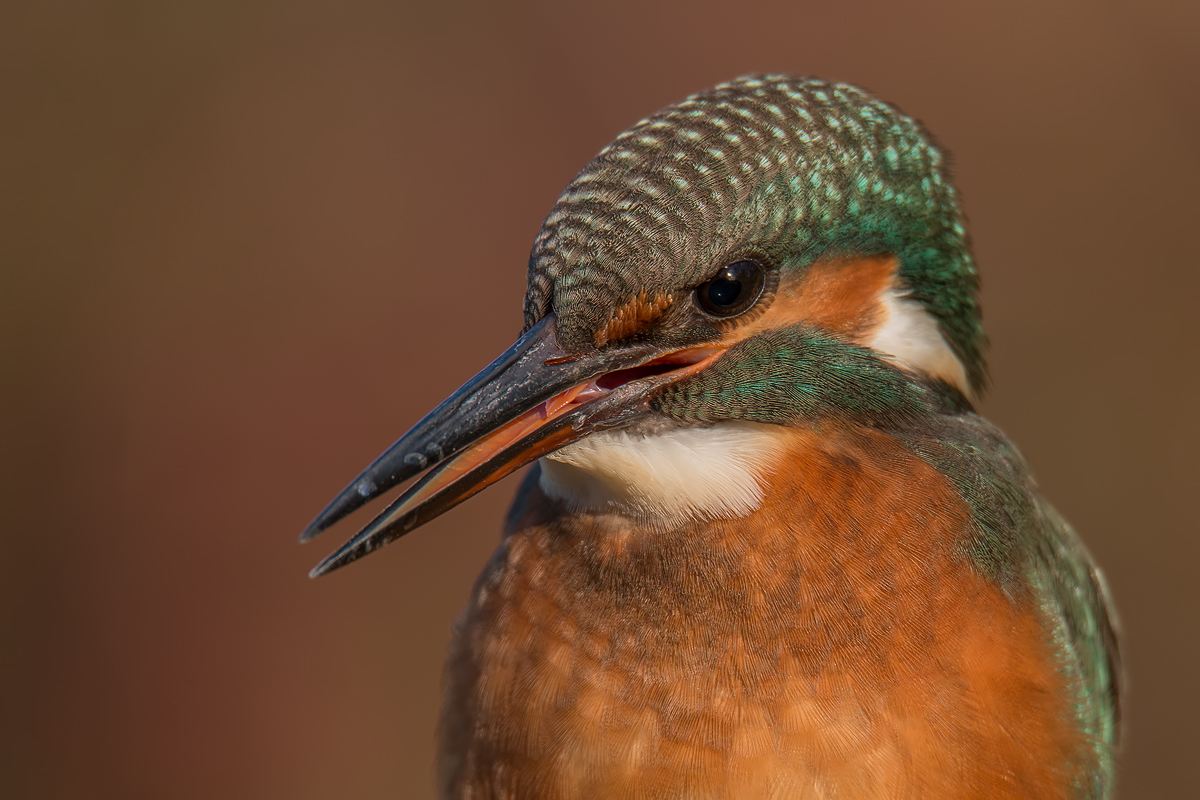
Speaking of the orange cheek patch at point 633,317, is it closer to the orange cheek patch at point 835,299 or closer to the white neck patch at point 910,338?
the orange cheek patch at point 835,299

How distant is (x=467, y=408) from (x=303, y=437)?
153 inches

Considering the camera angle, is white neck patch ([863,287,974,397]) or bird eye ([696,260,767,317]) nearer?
bird eye ([696,260,767,317])

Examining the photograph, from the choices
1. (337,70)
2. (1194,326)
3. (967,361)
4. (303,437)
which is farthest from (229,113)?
(1194,326)

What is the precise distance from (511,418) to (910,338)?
77 centimetres

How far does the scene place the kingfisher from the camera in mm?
1727

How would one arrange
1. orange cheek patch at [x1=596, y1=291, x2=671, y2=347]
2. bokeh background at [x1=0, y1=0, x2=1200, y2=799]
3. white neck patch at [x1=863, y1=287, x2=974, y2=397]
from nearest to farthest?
1. orange cheek patch at [x1=596, y1=291, x2=671, y2=347]
2. white neck patch at [x1=863, y1=287, x2=974, y2=397]
3. bokeh background at [x1=0, y1=0, x2=1200, y2=799]

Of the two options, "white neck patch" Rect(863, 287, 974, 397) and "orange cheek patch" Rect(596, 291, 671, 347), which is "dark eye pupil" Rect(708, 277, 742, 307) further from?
"white neck patch" Rect(863, 287, 974, 397)

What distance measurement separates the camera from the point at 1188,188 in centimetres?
615

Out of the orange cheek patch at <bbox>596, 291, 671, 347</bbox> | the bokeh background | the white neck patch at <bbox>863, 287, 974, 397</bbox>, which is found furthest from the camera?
the bokeh background

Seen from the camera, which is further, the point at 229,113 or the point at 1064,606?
the point at 229,113

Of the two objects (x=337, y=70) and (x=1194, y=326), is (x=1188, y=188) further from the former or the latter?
(x=337, y=70)

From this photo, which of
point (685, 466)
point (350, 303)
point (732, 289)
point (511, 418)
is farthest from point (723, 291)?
point (350, 303)

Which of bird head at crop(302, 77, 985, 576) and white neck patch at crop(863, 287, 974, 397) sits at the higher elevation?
bird head at crop(302, 77, 985, 576)

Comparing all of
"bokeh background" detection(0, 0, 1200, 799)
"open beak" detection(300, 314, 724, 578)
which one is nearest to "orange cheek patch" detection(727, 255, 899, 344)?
"open beak" detection(300, 314, 724, 578)
